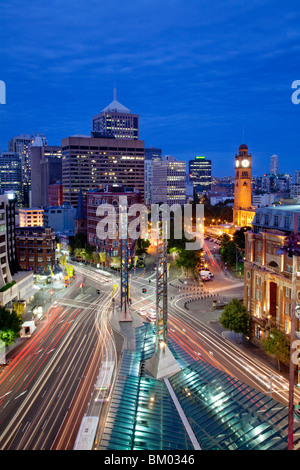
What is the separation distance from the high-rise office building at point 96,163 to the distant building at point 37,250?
79.3 metres

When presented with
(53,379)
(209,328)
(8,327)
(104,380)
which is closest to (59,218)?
(209,328)

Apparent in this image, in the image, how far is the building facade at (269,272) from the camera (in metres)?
35.7


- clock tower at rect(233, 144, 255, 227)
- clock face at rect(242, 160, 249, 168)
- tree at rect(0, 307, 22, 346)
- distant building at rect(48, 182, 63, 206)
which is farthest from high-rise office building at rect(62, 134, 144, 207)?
tree at rect(0, 307, 22, 346)

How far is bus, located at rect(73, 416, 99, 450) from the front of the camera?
22078 millimetres

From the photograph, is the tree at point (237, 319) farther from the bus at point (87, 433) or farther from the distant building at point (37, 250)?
the distant building at point (37, 250)

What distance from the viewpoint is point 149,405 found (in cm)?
2195

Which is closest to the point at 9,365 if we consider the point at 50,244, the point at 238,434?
the point at 238,434

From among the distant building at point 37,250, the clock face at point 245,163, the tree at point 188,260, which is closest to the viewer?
the tree at point 188,260

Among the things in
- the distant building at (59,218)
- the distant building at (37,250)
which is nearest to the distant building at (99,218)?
the distant building at (37,250)

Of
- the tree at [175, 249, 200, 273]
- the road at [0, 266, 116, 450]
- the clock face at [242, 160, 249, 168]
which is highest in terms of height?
the clock face at [242, 160, 249, 168]

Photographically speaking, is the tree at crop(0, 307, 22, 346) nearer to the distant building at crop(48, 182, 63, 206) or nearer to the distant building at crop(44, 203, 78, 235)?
the distant building at crop(44, 203, 78, 235)

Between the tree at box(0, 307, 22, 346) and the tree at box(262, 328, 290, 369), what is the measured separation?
22.8 meters
